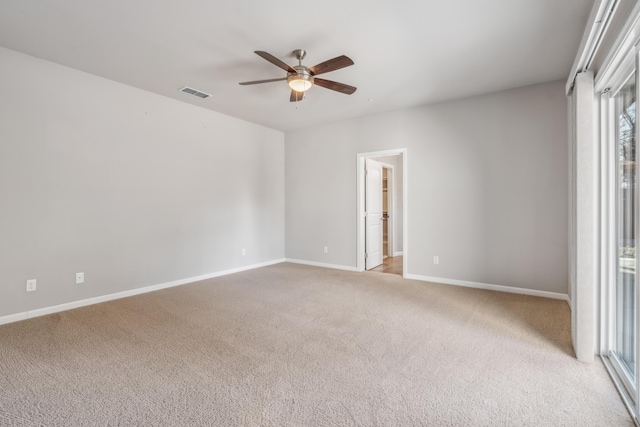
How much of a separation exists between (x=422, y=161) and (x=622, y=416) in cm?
369

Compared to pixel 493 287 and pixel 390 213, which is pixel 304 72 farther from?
pixel 390 213

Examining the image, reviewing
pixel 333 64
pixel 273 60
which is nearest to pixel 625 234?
pixel 333 64

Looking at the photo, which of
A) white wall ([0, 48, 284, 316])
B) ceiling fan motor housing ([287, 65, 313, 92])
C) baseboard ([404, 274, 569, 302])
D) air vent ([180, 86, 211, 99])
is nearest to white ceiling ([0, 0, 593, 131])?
air vent ([180, 86, 211, 99])

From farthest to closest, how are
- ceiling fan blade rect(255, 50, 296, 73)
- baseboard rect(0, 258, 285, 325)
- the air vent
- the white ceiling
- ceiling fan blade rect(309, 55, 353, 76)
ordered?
the air vent
baseboard rect(0, 258, 285, 325)
ceiling fan blade rect(309, 55, 353, 76)
ceiling fan blade rect(255, 50, 296, 73)
the white ceiling

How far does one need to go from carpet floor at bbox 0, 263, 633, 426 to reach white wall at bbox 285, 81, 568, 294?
2.55 ft

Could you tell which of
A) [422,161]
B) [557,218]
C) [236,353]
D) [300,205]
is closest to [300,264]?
[300,205]

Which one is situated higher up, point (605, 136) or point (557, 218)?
point (605, 136)

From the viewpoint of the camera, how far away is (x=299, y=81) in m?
3.10

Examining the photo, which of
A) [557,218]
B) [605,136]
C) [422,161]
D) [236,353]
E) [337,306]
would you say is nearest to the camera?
[605,136]

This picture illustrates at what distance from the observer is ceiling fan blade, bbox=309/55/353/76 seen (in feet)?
8.85

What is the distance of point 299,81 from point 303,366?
263 cm

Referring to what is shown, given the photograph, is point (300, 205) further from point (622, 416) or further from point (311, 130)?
point (622, 416)

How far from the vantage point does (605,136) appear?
224cm

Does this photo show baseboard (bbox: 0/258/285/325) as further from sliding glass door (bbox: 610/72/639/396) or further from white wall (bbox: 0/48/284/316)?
sliding glass door (bbox: 610/72/639/396)
